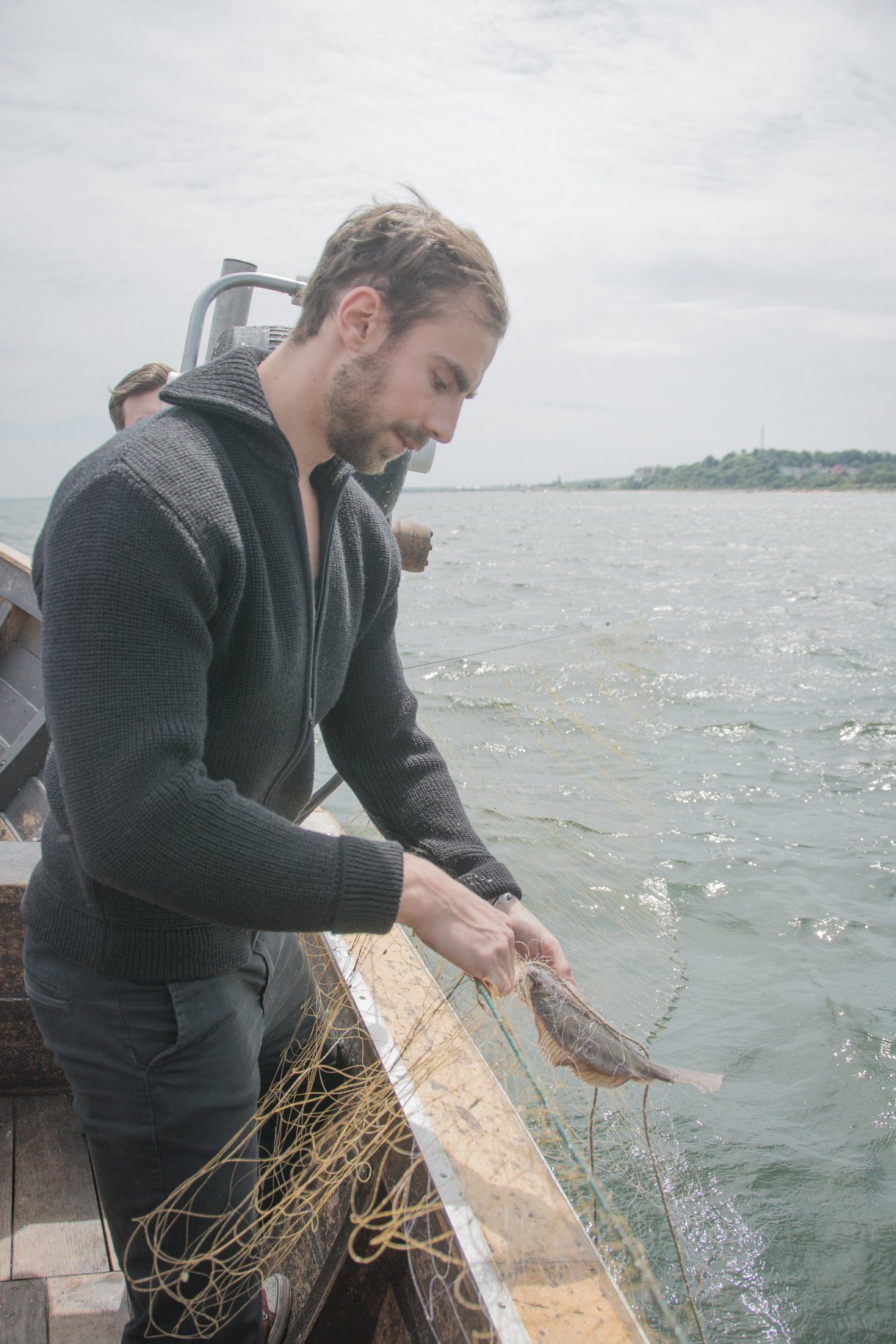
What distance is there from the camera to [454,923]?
151 centimetres

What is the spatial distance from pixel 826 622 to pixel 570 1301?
55.5ft

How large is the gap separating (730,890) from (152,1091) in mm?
4992

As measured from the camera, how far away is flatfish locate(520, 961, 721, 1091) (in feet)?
6.35

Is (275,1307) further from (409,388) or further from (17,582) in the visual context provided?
(17,582)

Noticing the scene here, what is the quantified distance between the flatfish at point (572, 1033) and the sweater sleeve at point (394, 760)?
19 centimetres

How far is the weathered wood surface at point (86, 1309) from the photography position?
206cm

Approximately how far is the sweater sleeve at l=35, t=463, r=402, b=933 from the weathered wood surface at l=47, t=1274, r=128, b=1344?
1.32 meters

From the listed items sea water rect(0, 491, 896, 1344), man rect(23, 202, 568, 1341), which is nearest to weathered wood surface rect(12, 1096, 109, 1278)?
man rect(23, 202, 568, 1341)

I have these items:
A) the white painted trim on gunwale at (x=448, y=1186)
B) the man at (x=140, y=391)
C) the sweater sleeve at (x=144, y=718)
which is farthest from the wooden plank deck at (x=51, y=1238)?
the man at (x=140, y=391)

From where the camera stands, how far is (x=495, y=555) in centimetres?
2975

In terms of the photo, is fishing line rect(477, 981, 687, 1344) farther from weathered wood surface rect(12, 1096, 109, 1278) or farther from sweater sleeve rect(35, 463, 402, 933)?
weathered wood surface rect(12, 1096, 109, 1278)

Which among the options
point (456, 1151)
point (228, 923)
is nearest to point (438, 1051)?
point (456, 1151)

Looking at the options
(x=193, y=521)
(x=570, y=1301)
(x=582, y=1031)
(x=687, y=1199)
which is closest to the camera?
(x=193, y=521)

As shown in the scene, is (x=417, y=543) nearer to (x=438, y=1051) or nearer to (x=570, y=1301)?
(x=438, y=1051)
